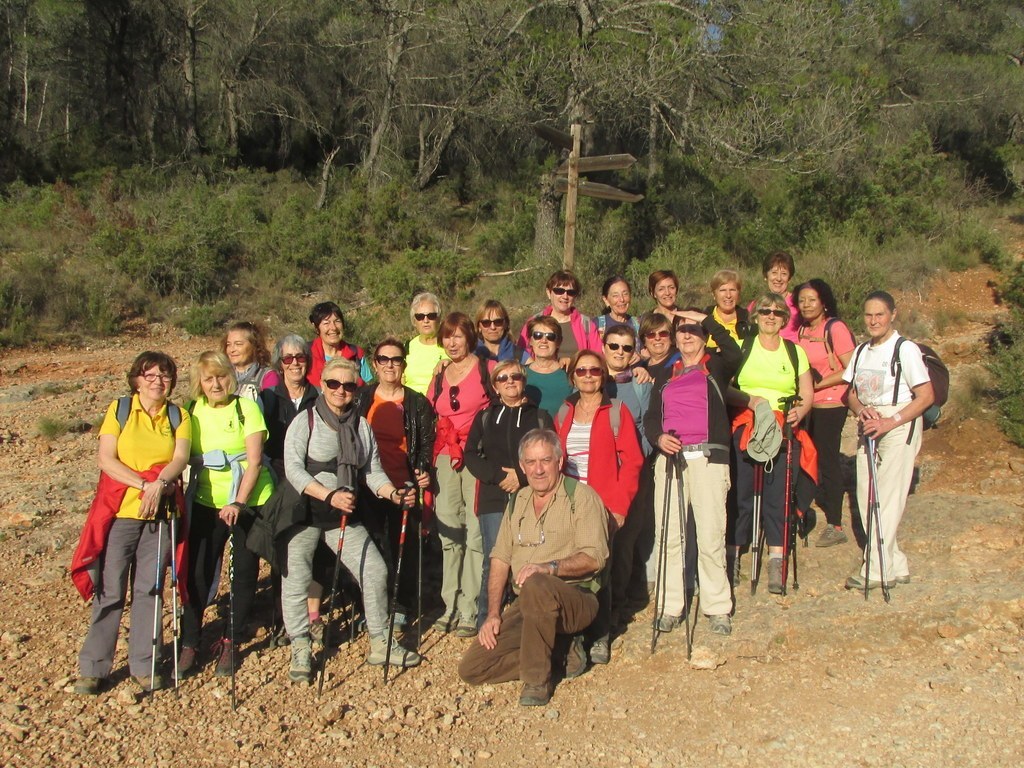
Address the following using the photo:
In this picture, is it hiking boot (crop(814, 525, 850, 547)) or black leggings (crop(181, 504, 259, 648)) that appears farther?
hiking boot (crop(814, 525, 850, 547))

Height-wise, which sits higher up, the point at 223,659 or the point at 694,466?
the point at 694,466

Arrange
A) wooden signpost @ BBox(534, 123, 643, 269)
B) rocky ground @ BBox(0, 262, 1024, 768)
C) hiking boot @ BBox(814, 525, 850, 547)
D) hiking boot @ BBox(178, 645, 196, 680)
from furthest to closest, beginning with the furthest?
wooden signpost @ BBox(534, 123, 643, 269) < hiking boot @ BBox(814, 525, 850, 547) < hiking boot @ BBox(178, 645, 196, 680) < rocky ground @ BBox(0, 262, 1024, 768)

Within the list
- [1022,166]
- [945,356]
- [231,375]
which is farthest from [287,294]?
[1022,166]

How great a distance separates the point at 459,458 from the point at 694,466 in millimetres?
1314

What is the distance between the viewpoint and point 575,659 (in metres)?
4.61

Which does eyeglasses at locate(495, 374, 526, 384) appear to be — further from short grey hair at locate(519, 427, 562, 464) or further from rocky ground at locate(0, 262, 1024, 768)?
rocky ground at locate(0, 262, 1024, 768)

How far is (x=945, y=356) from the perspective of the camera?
11.5 metres

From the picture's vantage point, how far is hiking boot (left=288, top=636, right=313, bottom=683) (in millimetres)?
4641

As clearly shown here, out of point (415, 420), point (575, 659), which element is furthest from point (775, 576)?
point (415, 420)

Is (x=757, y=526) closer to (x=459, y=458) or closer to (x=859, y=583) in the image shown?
(x=859, y=583)

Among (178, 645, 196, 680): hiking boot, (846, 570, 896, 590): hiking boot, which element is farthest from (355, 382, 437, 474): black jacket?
(846, 570, 896, 590): hiking boot

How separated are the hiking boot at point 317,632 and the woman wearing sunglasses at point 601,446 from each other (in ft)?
5.03

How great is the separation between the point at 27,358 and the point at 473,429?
10.3m

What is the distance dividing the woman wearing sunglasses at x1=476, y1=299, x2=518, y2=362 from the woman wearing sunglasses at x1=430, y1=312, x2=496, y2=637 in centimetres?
20
